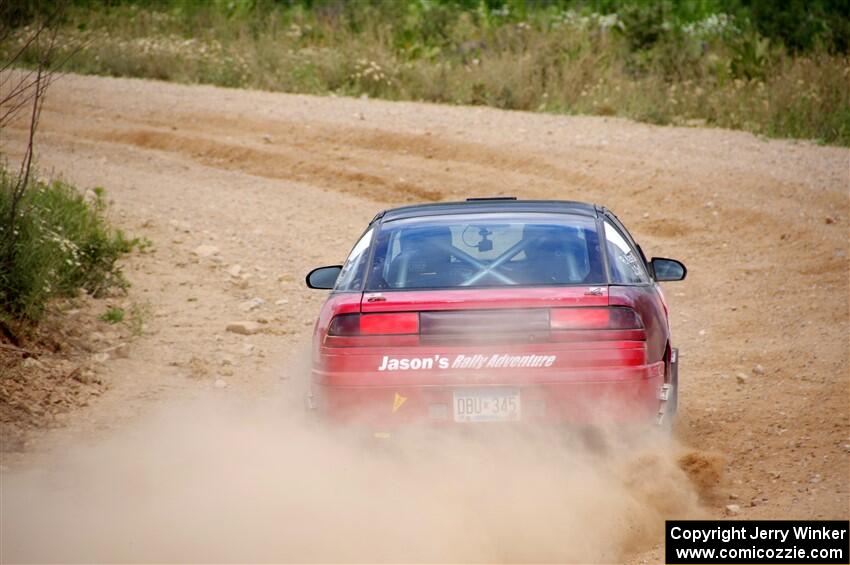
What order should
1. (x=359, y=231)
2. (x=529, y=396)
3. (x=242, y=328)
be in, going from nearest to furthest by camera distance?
(x=529, y=396) → (x=242, y=328) → (x=359, y=231)

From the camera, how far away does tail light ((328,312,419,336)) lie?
19.1ft

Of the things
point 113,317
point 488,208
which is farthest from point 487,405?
point 113,317

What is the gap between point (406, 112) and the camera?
1902 centimetres

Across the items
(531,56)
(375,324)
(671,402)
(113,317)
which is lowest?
(531,56)

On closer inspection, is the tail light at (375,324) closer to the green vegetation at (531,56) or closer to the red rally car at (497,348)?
the red rally car at (497,348)

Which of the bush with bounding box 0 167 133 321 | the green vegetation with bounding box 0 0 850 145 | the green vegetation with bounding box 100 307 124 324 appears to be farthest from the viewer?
the green vegetation with bounding box 0 0 850 145

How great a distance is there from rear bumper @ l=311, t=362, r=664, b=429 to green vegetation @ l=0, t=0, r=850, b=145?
1270cm

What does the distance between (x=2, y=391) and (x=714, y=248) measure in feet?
26.3

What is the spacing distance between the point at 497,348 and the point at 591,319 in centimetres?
47

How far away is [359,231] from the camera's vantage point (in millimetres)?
13703

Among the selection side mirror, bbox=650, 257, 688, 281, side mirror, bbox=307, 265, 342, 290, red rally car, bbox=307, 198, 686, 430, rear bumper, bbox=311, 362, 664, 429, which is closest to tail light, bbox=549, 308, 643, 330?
red rally car, bbox=307, 198, 686, 430

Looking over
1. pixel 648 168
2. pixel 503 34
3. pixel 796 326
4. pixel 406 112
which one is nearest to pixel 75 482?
pixel 796 326

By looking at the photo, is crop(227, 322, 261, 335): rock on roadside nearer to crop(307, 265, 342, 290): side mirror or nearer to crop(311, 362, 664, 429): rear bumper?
crop(307, 265, 342, 290): side mirror

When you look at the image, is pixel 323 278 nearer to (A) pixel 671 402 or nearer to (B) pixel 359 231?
(A) pixel 671 402
